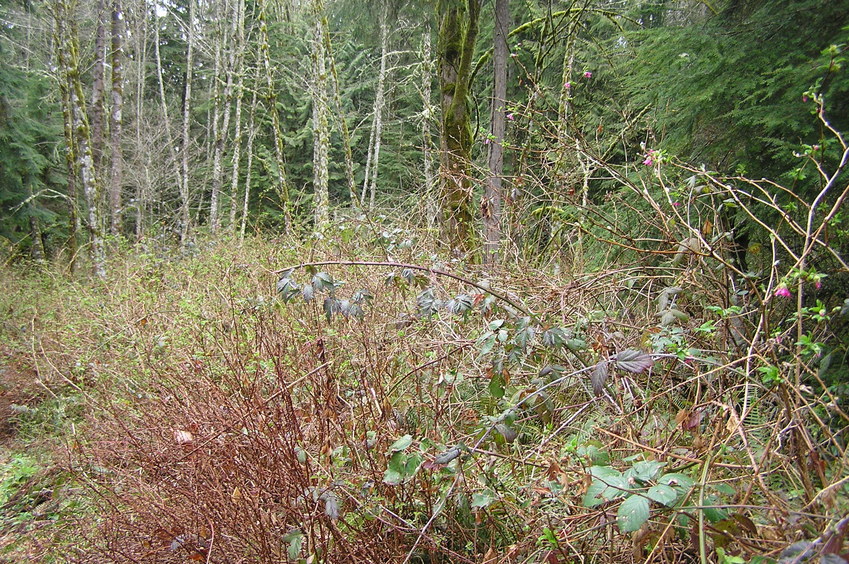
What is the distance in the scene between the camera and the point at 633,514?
51.4 inches

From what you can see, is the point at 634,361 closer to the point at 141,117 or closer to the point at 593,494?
the point at 593,494

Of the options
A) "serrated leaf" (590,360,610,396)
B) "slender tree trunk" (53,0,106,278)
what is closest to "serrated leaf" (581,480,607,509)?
"serrated leaf" (590,360,610,396)

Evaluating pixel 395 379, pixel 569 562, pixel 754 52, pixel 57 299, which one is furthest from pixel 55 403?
pixel 754 52

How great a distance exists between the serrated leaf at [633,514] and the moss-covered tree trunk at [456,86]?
4162mm

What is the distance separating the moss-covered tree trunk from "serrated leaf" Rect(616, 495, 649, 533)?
416 centimetres

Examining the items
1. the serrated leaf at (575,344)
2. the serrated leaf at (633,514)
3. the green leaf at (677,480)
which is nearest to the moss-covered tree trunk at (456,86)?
the serrated leaf at (575,344)

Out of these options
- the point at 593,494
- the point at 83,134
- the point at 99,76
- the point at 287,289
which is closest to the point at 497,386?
the point at 593,494

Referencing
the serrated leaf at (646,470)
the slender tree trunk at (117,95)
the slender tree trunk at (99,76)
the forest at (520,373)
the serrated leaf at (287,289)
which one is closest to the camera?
the serrated leaf at (646,470)

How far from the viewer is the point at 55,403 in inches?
210

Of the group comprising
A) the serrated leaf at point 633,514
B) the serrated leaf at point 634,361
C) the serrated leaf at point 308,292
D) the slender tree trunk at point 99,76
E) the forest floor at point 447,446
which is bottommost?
the forest floor at point 447,446

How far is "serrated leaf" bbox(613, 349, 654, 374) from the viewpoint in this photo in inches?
68.1

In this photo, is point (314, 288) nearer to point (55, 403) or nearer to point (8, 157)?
point (55, 403)

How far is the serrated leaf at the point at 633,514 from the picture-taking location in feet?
4.21

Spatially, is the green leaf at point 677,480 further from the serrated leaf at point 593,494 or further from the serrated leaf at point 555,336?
the serrated leaf at point 555,336
